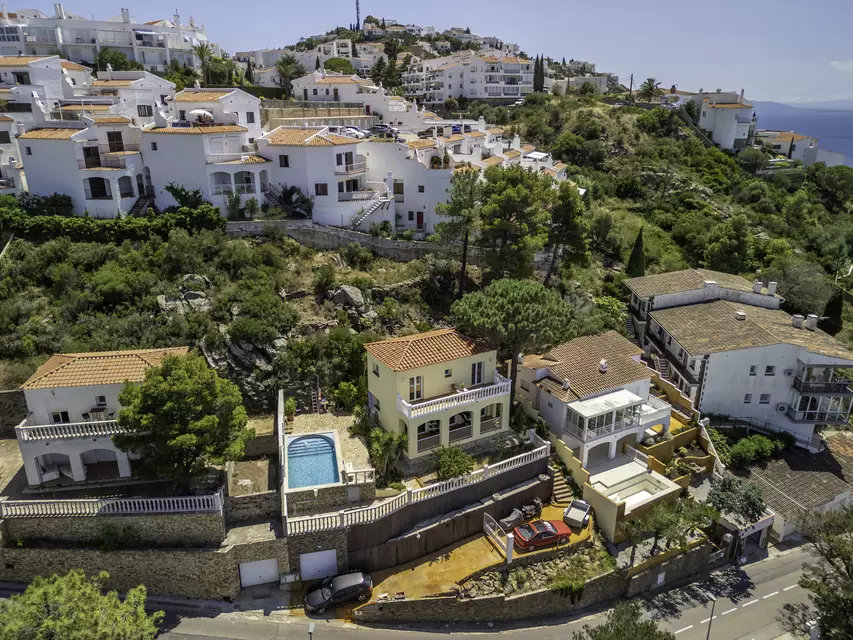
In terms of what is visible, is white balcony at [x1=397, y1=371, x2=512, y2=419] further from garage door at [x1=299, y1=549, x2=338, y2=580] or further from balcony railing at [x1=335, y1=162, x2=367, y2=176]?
balcony railing at [x1=335, y1=162, x2=367, y2=176]

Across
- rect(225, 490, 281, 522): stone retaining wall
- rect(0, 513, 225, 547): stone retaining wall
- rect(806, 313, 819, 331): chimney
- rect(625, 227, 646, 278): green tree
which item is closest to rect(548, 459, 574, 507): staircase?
rect(225, 490, 281, 522): stone retaining wall

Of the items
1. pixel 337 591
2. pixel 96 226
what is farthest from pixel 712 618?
pixel 96 226

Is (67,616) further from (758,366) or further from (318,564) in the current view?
(758,366)

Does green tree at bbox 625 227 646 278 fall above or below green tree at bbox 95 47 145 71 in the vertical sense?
below

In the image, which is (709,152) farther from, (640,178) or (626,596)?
(626,596)

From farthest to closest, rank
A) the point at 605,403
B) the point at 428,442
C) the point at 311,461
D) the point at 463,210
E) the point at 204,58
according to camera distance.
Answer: the point at 204,58 → the point at 463,210 → the point at 605,403 → the point at 428,442 → the point at 311,461

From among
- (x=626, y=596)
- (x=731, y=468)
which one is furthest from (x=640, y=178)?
(x=626, y=596)

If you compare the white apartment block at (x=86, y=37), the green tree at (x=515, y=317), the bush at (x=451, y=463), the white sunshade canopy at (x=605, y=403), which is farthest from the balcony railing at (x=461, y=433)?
the white apartment block at (x=86, y=37)
